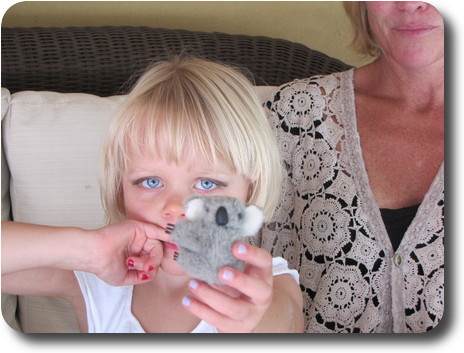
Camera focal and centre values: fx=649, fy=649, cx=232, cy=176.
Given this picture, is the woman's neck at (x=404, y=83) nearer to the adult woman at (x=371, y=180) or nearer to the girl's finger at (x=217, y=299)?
the adult woman at (x=371, y=180)

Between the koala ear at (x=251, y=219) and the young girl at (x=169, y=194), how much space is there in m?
0.07

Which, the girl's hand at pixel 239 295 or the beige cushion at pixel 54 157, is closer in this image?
the girl's hand at pixel 239 295

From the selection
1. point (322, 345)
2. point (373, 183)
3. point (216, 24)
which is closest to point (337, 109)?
point (373, 183)

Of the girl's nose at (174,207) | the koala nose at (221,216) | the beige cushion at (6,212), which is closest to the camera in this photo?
the koala nose at (221,216)

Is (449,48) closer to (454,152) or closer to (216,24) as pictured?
(454,152)

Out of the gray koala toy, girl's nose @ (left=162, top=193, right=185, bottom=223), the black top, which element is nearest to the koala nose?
the gray koala toy

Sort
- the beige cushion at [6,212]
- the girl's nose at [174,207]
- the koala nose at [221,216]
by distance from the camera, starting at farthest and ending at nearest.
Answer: the beige cushion at [6,212] < the girl's nose at [174,207] < the koala nose at [221,216]

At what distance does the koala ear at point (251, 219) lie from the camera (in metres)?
0.63

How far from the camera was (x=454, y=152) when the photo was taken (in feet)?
2.82

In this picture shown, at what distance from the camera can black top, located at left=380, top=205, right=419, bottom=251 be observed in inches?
35.3

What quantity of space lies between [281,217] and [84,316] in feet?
1.02

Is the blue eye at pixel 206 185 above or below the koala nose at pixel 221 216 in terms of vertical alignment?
below

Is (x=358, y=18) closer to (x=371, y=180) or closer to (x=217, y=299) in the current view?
(x=371, y=180)

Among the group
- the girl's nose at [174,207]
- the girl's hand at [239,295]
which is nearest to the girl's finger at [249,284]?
the girl's hand at [239,295]
